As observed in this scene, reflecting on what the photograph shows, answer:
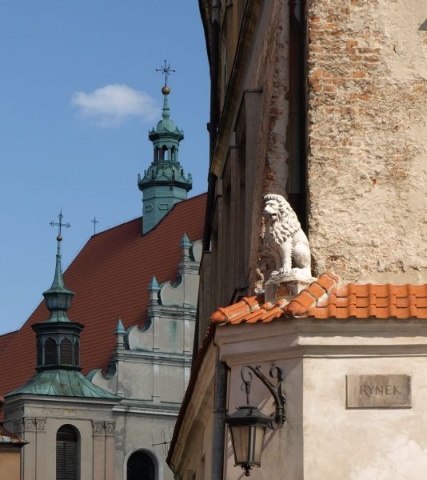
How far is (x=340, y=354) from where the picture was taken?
1075 cm

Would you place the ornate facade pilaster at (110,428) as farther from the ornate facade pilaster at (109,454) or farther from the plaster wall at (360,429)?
the plaster wall at (360,429)

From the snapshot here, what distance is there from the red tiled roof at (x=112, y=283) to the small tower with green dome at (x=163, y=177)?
0.98 m

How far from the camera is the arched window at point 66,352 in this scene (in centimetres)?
6131

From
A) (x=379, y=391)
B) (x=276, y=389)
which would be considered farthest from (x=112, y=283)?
(x=379, y=391)

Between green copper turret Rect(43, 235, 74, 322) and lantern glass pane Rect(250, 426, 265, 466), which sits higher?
green copper turret Rect(43, 235, 74, 322)

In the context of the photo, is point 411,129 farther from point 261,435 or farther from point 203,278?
point 203,278

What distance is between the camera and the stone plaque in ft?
35.0

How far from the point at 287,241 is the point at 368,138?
93 cm

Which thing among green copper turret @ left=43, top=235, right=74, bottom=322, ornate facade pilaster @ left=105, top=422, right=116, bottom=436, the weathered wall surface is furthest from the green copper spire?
the weathered wall surface

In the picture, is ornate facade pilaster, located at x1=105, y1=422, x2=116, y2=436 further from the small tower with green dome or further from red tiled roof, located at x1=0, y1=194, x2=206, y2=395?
→ the small tower with green dome

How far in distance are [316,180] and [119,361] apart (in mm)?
49614

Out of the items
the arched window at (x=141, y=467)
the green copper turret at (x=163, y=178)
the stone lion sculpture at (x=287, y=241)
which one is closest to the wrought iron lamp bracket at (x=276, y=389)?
the stone lion sculpture at (x=287, y=241)

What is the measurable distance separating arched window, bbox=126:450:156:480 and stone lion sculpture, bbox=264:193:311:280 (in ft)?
160

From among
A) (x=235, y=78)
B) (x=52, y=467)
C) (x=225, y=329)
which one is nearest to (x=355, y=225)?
(x=225, y=329)
